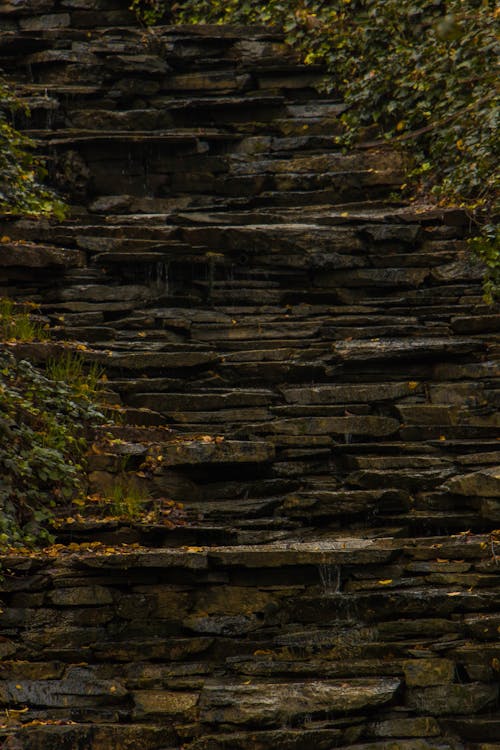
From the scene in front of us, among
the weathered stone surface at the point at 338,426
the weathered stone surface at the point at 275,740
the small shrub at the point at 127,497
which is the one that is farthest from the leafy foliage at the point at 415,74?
the weathered stone surface at the point at 275,740

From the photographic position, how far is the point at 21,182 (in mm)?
11945

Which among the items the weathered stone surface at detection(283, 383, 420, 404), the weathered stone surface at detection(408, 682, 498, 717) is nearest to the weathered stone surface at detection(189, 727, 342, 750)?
the weathered stone surface at detection(408, 682, 498, 717)

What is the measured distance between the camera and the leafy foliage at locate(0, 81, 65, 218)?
38.3 feet

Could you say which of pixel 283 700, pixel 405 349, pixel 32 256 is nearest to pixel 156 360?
pixel 32 256

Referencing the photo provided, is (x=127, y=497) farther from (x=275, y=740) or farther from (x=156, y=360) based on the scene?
(x=275, y=740)

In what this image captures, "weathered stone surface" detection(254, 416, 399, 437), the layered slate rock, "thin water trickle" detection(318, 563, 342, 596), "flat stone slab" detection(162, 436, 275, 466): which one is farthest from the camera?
"weathered stone surface" detection(254, 416, 399, 437)

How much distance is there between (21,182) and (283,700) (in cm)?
766

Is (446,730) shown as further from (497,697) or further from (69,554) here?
(69,554)

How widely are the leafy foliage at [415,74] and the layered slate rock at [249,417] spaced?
1.15 feet

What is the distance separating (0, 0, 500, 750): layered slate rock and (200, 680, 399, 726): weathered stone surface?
0.02m

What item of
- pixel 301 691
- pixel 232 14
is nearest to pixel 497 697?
pixel 301 691

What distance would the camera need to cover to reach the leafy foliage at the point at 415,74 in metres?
11.2

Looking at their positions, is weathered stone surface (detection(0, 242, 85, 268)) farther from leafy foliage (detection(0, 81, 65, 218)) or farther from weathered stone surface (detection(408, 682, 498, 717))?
weathered stone surface (detection(408, 682, 498, 717))

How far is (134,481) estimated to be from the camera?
8461mm
